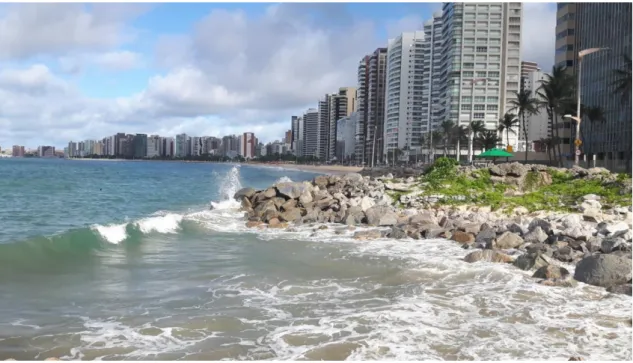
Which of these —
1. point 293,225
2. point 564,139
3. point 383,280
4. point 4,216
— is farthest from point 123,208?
point 564,139

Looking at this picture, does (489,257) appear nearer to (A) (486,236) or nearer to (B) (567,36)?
(A) (486,236)

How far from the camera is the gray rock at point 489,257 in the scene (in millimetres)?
15820

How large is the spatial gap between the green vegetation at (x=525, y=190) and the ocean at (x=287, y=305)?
27.1ft

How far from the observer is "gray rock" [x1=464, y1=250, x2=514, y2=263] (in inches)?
623

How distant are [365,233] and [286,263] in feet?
20.5

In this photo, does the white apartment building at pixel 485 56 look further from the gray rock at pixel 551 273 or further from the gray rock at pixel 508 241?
the gray rock at pixel 551 273

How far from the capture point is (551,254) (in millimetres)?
16406

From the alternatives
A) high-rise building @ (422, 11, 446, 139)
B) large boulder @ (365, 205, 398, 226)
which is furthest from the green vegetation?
high-rise building @ (422, 11, 446, 139)

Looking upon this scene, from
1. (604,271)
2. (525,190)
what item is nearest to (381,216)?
(525,190)

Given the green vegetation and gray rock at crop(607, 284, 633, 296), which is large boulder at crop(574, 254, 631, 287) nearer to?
gray rock at crop(607, 284, 633, 296)

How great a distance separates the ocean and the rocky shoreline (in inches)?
28.7

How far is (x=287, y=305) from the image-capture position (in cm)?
1146

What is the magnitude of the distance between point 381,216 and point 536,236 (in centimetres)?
794

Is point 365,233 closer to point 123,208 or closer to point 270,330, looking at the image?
point 270,330
